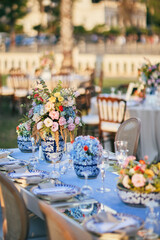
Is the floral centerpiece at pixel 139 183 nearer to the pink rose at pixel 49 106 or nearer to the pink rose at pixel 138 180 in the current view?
the pink rose at pixel 138 180

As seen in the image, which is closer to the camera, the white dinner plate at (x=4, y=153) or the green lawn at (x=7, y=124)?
the white dinner plate at (x=4, y=153)

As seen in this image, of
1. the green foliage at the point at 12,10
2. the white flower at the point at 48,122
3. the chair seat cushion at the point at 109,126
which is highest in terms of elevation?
the green foliage at the point at 12,10

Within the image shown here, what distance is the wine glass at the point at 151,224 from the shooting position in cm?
263

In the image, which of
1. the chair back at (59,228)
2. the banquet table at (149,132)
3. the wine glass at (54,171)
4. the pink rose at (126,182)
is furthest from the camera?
the banquet table at (149,132)

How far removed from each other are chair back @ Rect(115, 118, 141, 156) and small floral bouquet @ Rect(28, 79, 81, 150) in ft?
2.50

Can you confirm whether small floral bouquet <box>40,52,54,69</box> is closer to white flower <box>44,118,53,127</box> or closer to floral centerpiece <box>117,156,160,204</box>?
white flower <box>44,118,53,127</box>

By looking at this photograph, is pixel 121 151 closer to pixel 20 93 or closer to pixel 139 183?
pixel 139 183

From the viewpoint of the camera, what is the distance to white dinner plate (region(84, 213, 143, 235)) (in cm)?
263

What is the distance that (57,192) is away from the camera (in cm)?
328

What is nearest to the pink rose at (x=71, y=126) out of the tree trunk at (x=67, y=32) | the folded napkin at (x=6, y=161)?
the folded napkin at (x=6, y=161)

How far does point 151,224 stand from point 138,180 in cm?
34

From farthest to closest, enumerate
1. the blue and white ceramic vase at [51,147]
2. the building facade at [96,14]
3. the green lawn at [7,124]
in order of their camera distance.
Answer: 1. the building facade at [96,14]
2. the green lawn at [7,124]
3. the blue and white ceramic vase at [51,147]

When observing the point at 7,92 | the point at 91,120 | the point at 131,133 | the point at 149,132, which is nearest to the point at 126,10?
the point at 7,92

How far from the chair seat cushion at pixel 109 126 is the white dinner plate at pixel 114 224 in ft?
15.6
